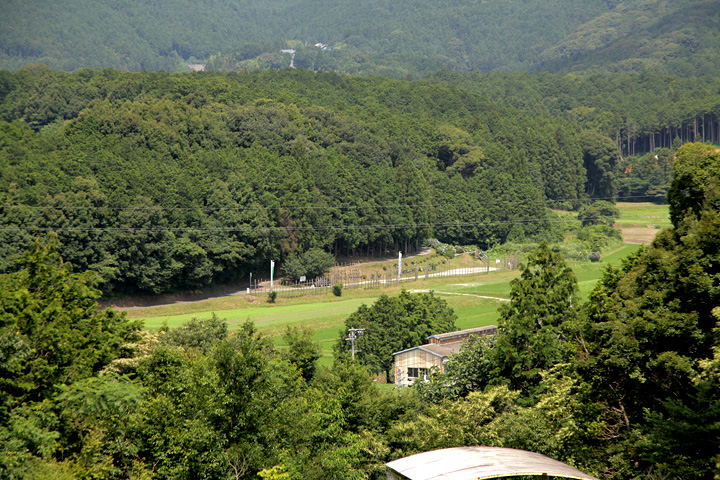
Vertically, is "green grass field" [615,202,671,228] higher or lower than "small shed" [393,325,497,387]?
higher

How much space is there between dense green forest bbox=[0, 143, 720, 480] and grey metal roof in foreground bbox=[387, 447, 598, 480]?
12.5 feet

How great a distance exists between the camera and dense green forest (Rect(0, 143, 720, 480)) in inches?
753

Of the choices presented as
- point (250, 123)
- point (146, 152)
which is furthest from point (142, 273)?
point (250, 123)

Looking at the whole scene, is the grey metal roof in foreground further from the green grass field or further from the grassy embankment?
the green grass field

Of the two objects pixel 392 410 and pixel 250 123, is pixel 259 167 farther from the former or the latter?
pixel 392 410

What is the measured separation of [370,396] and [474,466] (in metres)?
17.7

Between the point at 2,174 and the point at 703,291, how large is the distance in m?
64.5

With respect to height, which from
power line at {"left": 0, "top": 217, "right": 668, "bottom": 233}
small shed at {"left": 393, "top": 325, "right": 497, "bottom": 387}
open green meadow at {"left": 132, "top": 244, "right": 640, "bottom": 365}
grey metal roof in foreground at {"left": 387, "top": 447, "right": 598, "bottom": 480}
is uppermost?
power line at {"left": 0, "top": 217, "right": 668, "bottom": 233}

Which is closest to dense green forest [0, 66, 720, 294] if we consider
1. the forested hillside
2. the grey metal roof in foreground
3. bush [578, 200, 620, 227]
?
the forested hillside

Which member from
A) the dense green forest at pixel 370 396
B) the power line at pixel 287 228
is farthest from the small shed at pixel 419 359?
the power line at pixel 287 228

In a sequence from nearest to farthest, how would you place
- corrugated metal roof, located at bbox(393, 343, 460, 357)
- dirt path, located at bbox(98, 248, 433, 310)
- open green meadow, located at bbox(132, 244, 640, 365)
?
corrugated metal roof, located at bbox(393, 343, 460, 357), open green meadow, located at bbox(132, 244, 640, 365), dirt path, located at bbox(98, 248, 433, 310)

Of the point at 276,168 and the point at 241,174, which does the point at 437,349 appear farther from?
the point at 276,168

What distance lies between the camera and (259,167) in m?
84.8

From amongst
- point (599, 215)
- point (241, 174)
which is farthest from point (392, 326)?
point (599, 215)
